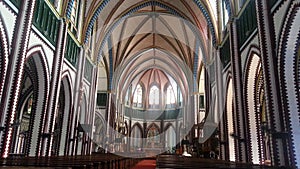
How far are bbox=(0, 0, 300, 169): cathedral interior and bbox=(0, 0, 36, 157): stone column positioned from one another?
0.04m

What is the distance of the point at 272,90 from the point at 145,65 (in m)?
26.7

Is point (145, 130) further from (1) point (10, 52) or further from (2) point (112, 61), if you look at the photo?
(1) point (10, 52)

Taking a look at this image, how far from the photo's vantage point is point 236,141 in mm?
12031

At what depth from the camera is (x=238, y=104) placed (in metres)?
11.6

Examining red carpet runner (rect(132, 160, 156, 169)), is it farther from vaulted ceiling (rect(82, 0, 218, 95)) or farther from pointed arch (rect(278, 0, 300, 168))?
pointed arch (rect(278, 0, 300, 168))

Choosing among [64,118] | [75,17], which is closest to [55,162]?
[64,118]

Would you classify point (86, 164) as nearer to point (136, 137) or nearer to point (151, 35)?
point (151, 35)

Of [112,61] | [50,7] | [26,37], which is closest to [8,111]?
[26,37]

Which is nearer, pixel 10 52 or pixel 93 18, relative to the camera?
pixel 10 52

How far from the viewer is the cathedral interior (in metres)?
8.22

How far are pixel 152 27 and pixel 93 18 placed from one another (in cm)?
962

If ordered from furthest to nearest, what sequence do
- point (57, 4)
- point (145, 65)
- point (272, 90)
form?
1. point (145, 65)
2. point (57, 4)
3. point (272, 90)

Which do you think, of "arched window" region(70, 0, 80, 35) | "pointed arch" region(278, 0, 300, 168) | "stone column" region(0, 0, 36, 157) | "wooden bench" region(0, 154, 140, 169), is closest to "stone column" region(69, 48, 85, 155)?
"arched window" region(70, 0, 80, 35)

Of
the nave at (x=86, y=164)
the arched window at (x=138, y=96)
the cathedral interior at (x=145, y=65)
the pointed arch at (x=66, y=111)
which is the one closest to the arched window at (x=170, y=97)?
the arched window at (x=138, y=96)
